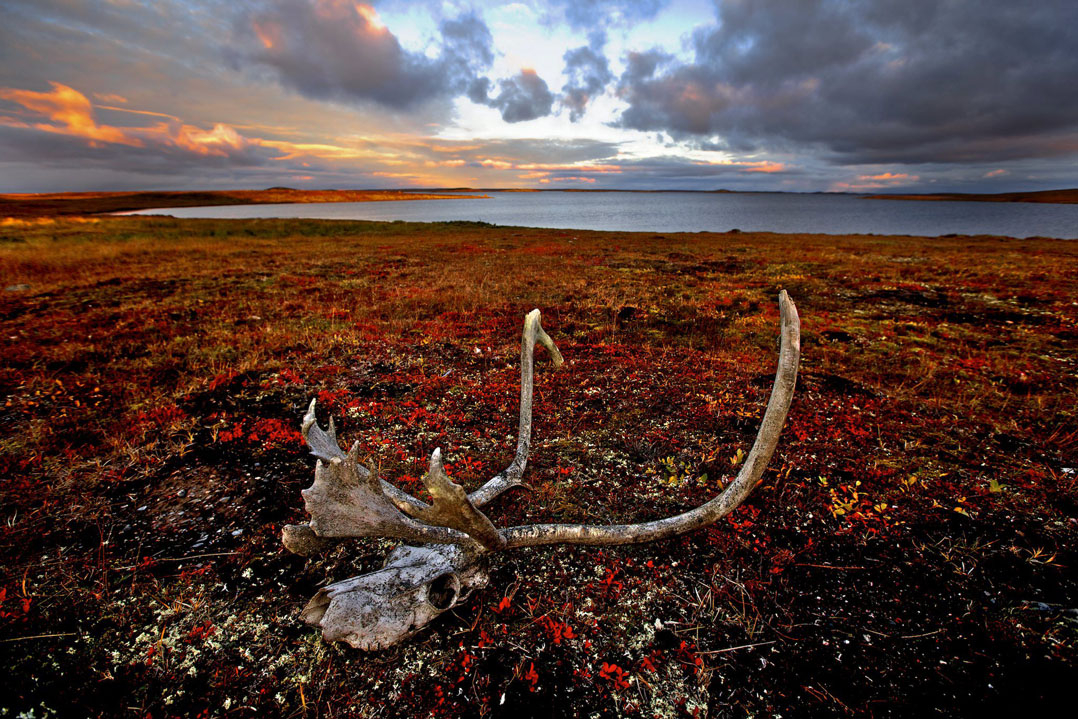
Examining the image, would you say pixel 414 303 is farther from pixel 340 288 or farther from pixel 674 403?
pixel 674 403

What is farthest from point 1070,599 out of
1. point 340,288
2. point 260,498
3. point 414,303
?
point 340,288

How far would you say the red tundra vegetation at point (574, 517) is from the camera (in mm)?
2574

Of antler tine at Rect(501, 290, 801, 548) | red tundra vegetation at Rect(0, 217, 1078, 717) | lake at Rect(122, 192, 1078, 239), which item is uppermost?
lake at Rect(122, 192, 1078, 239)

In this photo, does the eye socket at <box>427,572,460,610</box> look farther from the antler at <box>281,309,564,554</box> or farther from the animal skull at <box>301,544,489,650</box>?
the antler at <box>281,309,564,554</box>

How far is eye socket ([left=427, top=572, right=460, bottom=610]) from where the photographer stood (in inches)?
116

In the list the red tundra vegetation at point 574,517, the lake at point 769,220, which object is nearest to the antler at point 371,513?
the red tundra vegetation at point 574,517

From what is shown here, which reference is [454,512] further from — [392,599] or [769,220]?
[769,220]

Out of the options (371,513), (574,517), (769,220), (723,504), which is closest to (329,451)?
(371,513)

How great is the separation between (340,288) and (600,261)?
14465mm

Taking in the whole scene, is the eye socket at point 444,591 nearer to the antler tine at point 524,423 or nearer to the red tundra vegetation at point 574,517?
the red tundra vegetation at point 574,517

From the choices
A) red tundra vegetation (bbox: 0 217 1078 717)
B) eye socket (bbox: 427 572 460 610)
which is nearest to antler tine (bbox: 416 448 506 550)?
eye socket (bbox: 427 572 460 610)

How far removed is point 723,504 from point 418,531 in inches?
97.2

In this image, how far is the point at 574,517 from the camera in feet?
13.3

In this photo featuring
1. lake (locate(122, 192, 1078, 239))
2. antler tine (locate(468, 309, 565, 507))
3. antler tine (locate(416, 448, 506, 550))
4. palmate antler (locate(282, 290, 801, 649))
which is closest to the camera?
antler tine (locate(416, 448, 506, 550))
